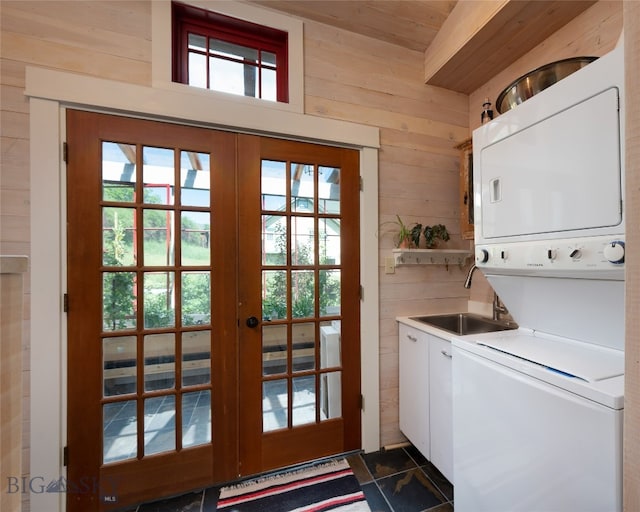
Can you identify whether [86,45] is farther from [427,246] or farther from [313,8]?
[427,246]

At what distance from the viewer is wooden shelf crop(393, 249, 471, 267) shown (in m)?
1.95

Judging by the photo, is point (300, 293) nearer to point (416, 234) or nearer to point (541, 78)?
point (416, 234)

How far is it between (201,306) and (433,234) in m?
1.63

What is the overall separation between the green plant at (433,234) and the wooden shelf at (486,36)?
110 centimetres

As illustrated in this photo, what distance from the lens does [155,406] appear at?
1548 millimetres

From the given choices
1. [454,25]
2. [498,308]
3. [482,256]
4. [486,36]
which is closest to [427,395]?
[498,308]

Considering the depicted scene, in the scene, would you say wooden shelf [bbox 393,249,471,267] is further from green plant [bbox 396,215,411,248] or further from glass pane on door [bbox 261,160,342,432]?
glass pane on door [bbox 261,160,342,432]

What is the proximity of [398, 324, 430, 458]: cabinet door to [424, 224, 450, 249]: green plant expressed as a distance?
642mm

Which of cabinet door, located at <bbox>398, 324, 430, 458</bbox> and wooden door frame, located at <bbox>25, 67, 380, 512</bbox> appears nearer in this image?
wooden door frame, located at <bbox>25, 67, 380, 512</bbox>

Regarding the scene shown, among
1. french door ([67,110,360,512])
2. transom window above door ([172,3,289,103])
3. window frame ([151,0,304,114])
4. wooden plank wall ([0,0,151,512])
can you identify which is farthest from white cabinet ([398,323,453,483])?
wooden plank wall ([0,0,151,512])

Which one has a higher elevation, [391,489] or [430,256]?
[430,256]

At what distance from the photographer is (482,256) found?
1.35m

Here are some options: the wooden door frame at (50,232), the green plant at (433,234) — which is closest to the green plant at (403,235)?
the green plant at (433,234)

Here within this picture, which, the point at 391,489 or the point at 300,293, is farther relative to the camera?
the point at 300,293
